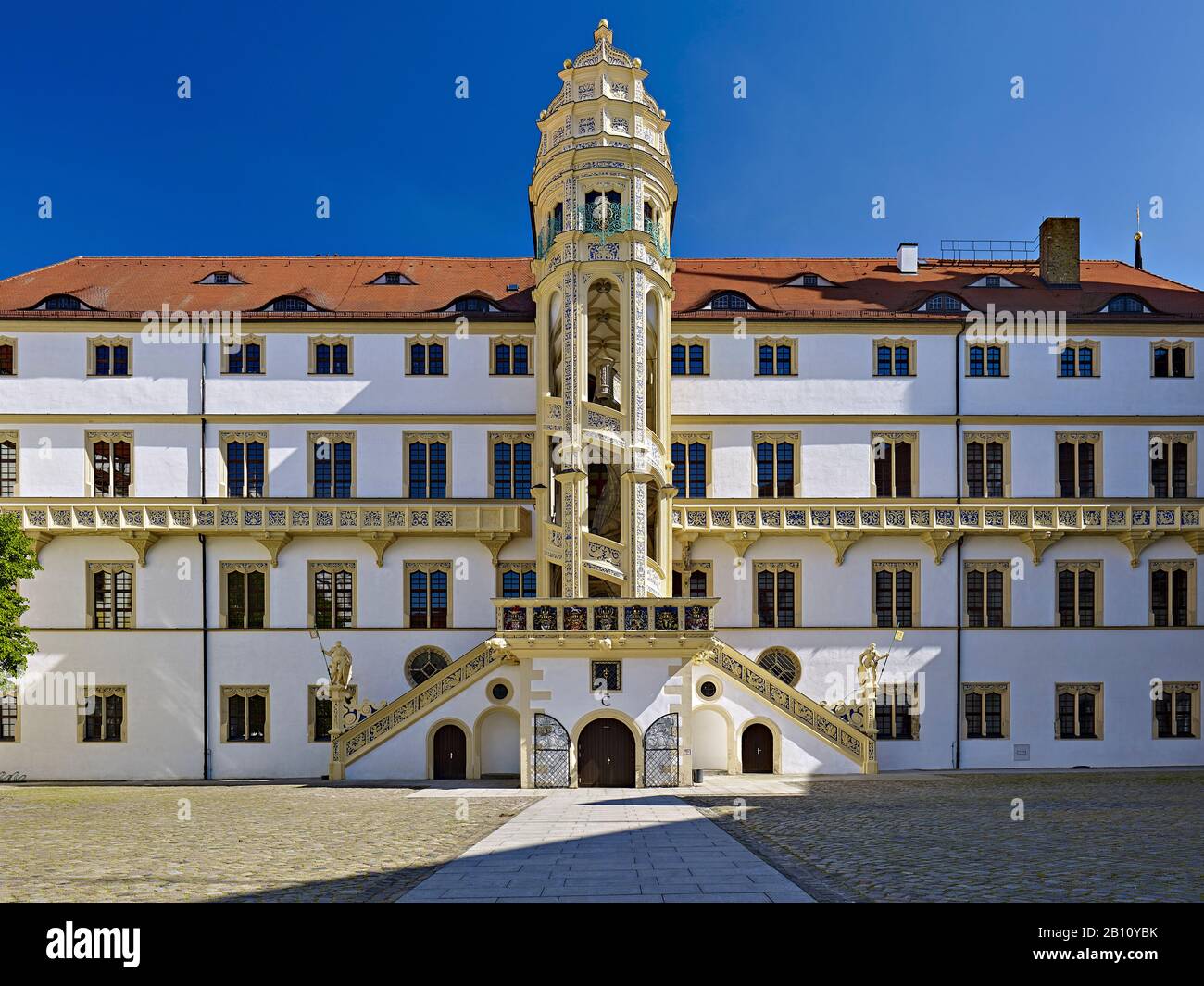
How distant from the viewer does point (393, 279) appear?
140 feet

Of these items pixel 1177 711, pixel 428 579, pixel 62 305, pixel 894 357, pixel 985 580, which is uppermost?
pixel 62 305

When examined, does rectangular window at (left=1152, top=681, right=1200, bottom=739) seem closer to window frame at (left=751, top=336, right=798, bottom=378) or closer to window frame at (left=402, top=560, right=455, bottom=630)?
window frame at (left=751, top=336, right=798, bottom=378)

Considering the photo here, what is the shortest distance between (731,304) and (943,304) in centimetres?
839

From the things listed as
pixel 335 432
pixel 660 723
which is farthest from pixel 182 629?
pixel 660 723

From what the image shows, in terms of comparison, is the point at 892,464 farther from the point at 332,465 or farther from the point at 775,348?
the point at 332,465

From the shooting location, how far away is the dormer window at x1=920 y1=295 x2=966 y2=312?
40125 mm

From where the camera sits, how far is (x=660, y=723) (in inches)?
1225

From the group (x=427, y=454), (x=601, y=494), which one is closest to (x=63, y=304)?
(x=427, y=454)

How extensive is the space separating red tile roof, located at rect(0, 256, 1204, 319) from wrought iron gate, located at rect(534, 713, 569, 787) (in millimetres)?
15970

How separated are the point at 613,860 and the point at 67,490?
29212 millimetres

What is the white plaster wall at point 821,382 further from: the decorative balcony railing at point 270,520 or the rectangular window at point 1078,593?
the decorative balcony railing at point 270,520

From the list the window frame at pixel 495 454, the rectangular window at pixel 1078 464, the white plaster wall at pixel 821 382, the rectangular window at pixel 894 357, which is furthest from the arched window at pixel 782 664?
the rectangular window at pixel 1078 464

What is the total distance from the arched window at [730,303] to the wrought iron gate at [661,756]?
16.8m

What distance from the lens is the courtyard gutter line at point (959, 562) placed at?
37.0 meters
